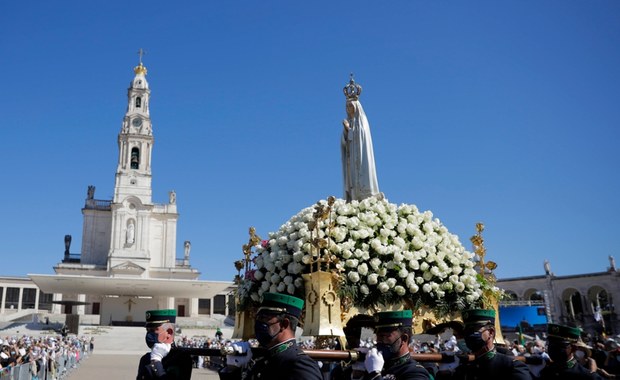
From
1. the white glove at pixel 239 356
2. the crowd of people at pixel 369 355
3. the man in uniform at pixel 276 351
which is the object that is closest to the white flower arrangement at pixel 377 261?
the crowd of people at pixel 369 355

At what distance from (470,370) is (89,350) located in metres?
37.8

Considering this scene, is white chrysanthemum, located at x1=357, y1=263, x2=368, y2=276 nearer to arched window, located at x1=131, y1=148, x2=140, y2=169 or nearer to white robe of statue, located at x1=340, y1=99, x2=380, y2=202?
white robe of statue, located at x1=340, y1=99, x2=380, y2=202

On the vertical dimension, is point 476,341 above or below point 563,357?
above

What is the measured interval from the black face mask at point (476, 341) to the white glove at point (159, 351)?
2572 mm

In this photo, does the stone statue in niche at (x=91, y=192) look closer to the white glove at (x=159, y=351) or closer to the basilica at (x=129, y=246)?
the basilica at (x=129, y=246)

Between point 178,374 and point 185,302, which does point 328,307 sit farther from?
point 185,302

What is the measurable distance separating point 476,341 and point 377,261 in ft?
4.26

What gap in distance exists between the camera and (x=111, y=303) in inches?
2339

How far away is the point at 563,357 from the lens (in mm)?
5004

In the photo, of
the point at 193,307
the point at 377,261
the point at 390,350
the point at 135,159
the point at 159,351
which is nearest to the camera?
the point at 390,350

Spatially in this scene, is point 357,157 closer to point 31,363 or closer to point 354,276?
point 354,276

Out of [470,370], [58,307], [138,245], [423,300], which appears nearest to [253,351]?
[470,370]

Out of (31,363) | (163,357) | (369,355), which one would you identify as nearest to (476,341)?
(369,355)

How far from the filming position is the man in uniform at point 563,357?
495cm
